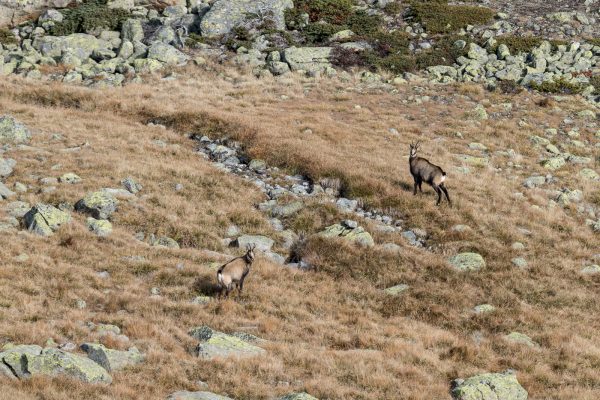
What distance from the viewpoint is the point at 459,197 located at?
77.7 feet

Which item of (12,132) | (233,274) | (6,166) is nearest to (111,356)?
(233,274)

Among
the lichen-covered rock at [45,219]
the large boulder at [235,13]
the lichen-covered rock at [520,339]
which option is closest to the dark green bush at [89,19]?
the large boulder at [235,13]

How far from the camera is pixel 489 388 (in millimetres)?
11773

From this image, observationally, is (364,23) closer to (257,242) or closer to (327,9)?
(327,9)

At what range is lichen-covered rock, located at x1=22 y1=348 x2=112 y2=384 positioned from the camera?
32.9 ft

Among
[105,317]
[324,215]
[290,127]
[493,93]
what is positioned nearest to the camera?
[105,317]

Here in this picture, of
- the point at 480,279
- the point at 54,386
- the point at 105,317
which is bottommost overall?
the point at 480,279

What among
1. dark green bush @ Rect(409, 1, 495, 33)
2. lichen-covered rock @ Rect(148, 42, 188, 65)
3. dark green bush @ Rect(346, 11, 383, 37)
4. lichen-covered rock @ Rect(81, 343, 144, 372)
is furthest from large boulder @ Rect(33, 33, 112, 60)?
lichen-covered rock @ Rect(81, 343, 144, 372)

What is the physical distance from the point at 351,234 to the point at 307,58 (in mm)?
27529

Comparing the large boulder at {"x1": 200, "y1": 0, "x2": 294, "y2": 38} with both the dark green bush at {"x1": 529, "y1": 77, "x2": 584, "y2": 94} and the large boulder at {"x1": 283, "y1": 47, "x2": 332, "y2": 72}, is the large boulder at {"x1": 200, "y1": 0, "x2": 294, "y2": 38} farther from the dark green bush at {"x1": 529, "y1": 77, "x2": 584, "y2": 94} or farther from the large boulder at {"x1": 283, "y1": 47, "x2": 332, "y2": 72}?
the dark green bush at {"x1": 529, "y1": 77, "x2": 584, "y2": 94}

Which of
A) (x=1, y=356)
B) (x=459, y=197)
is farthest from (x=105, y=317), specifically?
(x=459, y=197)

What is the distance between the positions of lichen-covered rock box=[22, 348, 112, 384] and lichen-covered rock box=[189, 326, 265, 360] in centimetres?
221

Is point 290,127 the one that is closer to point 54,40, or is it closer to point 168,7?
point 54,40

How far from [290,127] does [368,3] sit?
1163 inches
